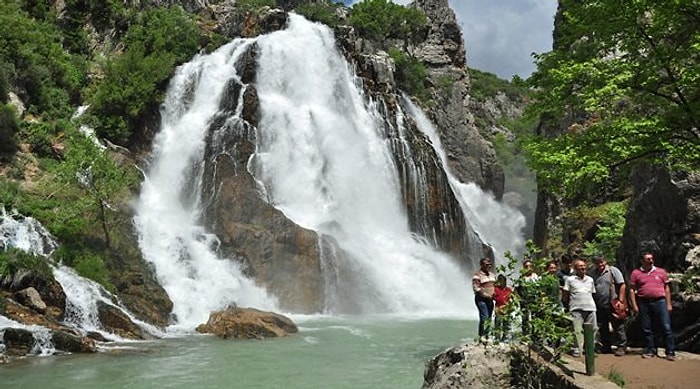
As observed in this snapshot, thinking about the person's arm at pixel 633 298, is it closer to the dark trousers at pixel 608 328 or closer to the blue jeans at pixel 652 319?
the blue jeans at pixel 652 319

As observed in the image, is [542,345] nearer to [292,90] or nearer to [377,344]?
[377,344]

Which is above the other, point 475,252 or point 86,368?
point 475,252

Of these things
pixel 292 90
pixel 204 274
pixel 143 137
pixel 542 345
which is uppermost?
pixel 292 90

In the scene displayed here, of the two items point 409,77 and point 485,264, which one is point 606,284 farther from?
point 409,77

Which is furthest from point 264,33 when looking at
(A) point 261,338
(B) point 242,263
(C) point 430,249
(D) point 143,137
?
(A) point 261,338

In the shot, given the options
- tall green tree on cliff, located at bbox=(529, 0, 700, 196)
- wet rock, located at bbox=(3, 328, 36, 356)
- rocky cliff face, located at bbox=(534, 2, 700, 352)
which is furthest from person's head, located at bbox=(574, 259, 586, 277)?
wet rock, located at bbox=(3, 328, 36, 356)

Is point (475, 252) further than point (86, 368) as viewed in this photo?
Yes

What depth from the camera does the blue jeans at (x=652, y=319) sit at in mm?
8461

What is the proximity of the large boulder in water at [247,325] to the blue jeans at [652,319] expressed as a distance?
419 inches

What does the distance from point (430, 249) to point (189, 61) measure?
19.0 metres

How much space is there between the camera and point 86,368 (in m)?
12.1

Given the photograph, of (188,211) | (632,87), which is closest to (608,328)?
(632,87)

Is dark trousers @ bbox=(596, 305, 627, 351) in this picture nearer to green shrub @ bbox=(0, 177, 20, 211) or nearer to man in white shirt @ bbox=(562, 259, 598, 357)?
man in white shirt @ bbox=(562, 259, 598, 357)

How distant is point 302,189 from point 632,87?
22.3 metres
